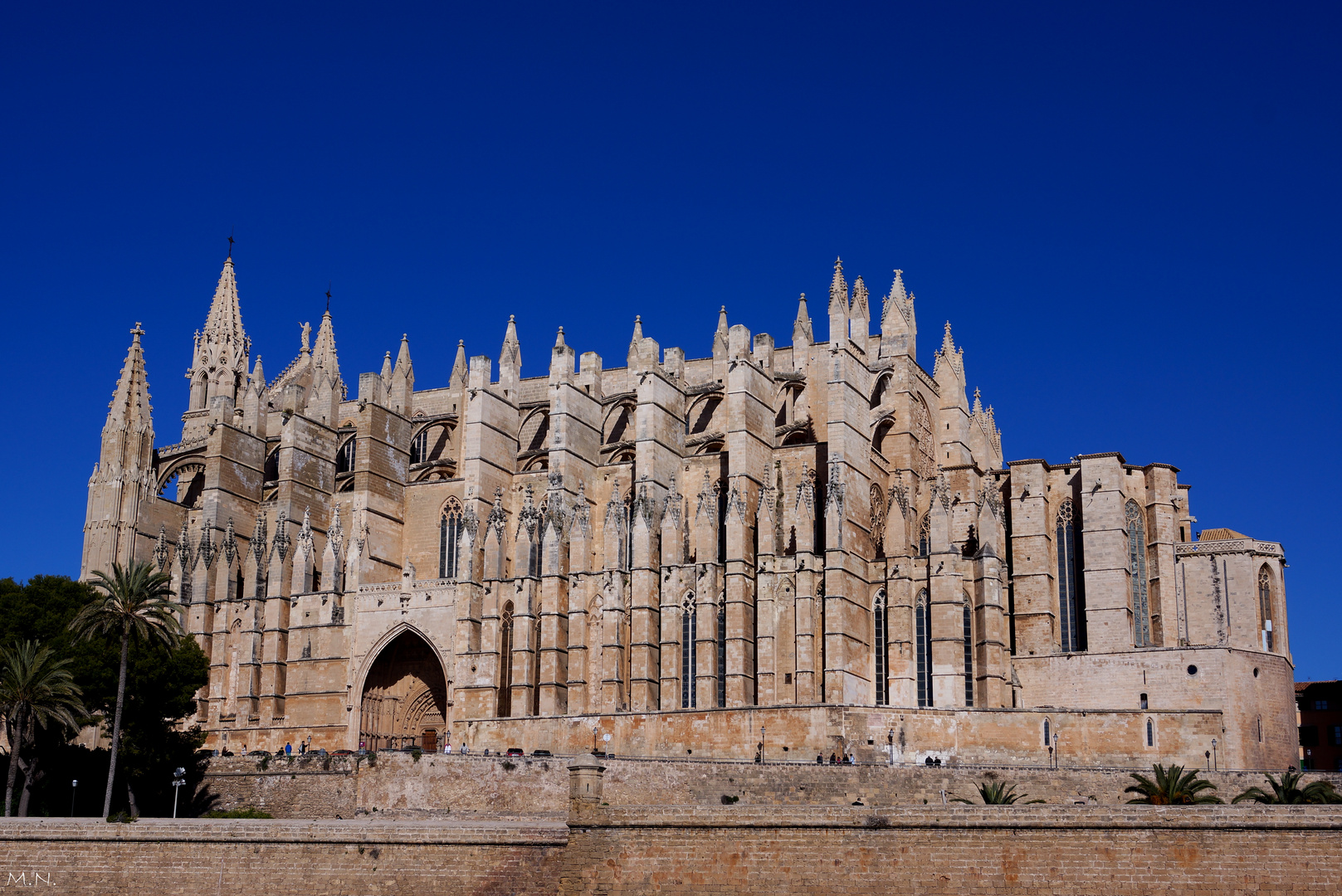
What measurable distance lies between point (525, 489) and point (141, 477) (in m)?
13.0

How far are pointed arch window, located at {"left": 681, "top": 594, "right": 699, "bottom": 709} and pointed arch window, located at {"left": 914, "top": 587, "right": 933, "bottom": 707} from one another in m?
6.28

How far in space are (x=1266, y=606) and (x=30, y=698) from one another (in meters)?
33.0

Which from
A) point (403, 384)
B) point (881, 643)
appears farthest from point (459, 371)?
point (881, 643)

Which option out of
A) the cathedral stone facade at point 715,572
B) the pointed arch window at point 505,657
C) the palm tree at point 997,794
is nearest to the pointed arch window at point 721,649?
the cathedral stone facade at point 715,572

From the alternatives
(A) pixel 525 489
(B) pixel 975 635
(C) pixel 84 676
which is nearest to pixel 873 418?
(B) pixel 975 635

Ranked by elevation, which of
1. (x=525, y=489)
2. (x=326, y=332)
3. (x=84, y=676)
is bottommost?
(x=84, y=676)

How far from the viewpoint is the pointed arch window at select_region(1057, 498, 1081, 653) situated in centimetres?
4672

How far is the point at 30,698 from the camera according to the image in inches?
1444

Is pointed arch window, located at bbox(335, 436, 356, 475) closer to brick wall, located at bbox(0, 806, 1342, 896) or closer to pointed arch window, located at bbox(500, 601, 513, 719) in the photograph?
pointed arch window, located at bbox(500, 601, 513, 719)

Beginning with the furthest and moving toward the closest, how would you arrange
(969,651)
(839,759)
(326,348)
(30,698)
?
(326,348)
(969,651)
(839,759)
(30,698)

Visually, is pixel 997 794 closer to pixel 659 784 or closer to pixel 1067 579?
pixel 659 784

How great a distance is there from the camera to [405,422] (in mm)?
55469

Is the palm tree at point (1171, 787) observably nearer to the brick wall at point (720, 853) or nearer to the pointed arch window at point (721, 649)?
the brick wall at point (720, 853)

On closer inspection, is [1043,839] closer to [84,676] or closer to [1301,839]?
[1301,839]
